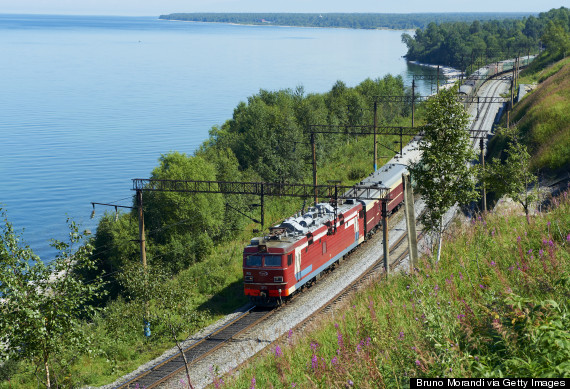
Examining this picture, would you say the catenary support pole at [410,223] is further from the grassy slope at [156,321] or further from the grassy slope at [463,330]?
the grassy slope at [156,321]

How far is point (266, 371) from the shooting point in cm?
1205

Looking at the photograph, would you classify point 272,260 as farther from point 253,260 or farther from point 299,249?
point 299,249

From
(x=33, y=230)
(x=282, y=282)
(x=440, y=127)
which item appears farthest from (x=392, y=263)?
(x=33, y=230)

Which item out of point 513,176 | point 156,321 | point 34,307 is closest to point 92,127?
point 513,176

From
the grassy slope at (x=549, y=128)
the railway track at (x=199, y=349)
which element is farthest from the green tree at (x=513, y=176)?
the railway track at (x=199, y=349)

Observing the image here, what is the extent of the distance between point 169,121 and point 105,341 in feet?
290

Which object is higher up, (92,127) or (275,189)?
(275,189)

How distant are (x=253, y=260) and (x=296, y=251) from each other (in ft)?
7.59

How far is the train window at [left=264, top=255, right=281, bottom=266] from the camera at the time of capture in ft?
94.3

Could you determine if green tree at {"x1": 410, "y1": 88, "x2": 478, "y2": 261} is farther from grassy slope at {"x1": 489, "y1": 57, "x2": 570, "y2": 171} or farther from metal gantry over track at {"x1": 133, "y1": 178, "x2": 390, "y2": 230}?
grassy slope at {"x1": 489, "y1": 57, "x2": 570, "y2": 171}

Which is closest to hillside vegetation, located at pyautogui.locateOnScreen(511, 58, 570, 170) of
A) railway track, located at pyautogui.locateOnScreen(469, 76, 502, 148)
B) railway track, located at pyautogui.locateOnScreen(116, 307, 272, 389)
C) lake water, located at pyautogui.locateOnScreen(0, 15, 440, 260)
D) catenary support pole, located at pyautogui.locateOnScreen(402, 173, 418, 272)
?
railway track, located at pyautogui.locateOnScreen(469, 76, 502, 148)

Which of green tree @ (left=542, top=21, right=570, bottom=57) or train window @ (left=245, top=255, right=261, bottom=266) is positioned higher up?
green tree @ (left=542, top=21, right=570, bottom=57)

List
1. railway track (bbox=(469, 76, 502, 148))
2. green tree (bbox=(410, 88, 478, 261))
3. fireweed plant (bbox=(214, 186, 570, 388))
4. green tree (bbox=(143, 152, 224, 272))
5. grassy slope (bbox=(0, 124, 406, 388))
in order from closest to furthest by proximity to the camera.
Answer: fireweed plant (bbox=(214, 186, 570, 388))
grassy slope (bbox=(0, 124, 406, 388))
green tree (bbox=(410, 88, 478, 261))
green tree (bbox=(143, 152, 224, 272))
railway track (bbox=(469, 76, 502, 148))

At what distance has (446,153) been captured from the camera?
78.8 ft
